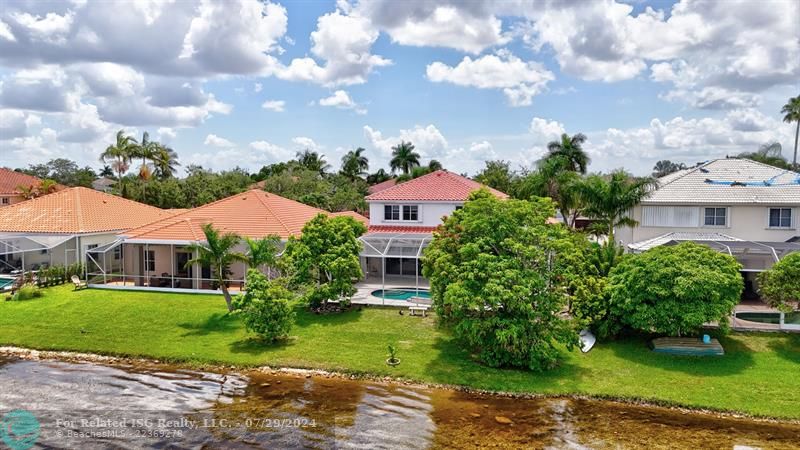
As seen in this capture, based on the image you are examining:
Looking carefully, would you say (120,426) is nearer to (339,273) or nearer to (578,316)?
(339,273)

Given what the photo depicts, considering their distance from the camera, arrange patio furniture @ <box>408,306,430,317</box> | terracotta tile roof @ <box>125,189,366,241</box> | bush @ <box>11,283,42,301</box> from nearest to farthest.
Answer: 1. patio furniture @ <box>408,306,430,317</box>
2. bush @ <box>11,283,42,301</box>
3. terracotta tile roof @ <box>125,189,366,241</box>

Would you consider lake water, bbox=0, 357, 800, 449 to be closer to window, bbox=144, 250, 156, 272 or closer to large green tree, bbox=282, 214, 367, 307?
large green tree, bbox=282, 214, 367, 307

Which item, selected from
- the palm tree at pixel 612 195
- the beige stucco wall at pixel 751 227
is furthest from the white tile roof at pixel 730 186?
the palm tree at pixel 612 195

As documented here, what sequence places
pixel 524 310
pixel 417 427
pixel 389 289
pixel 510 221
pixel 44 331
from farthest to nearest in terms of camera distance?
pixel 389 289, pixel 44 331, pixel 510 221, pixel 524 310, pixel 417 427

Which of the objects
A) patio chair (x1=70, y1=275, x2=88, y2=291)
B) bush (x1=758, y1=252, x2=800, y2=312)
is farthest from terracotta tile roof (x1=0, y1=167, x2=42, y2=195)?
bush (x1=758, y1=252, x2=800, y2=312)

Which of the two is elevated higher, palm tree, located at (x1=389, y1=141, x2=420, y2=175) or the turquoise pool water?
palm tree, located at (x1=389, y1=141, x2=420, y2=175)

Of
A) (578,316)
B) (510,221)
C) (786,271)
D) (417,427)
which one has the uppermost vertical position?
(510,221)

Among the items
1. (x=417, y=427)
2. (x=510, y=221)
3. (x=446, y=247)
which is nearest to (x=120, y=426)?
(x=417, y=427)
